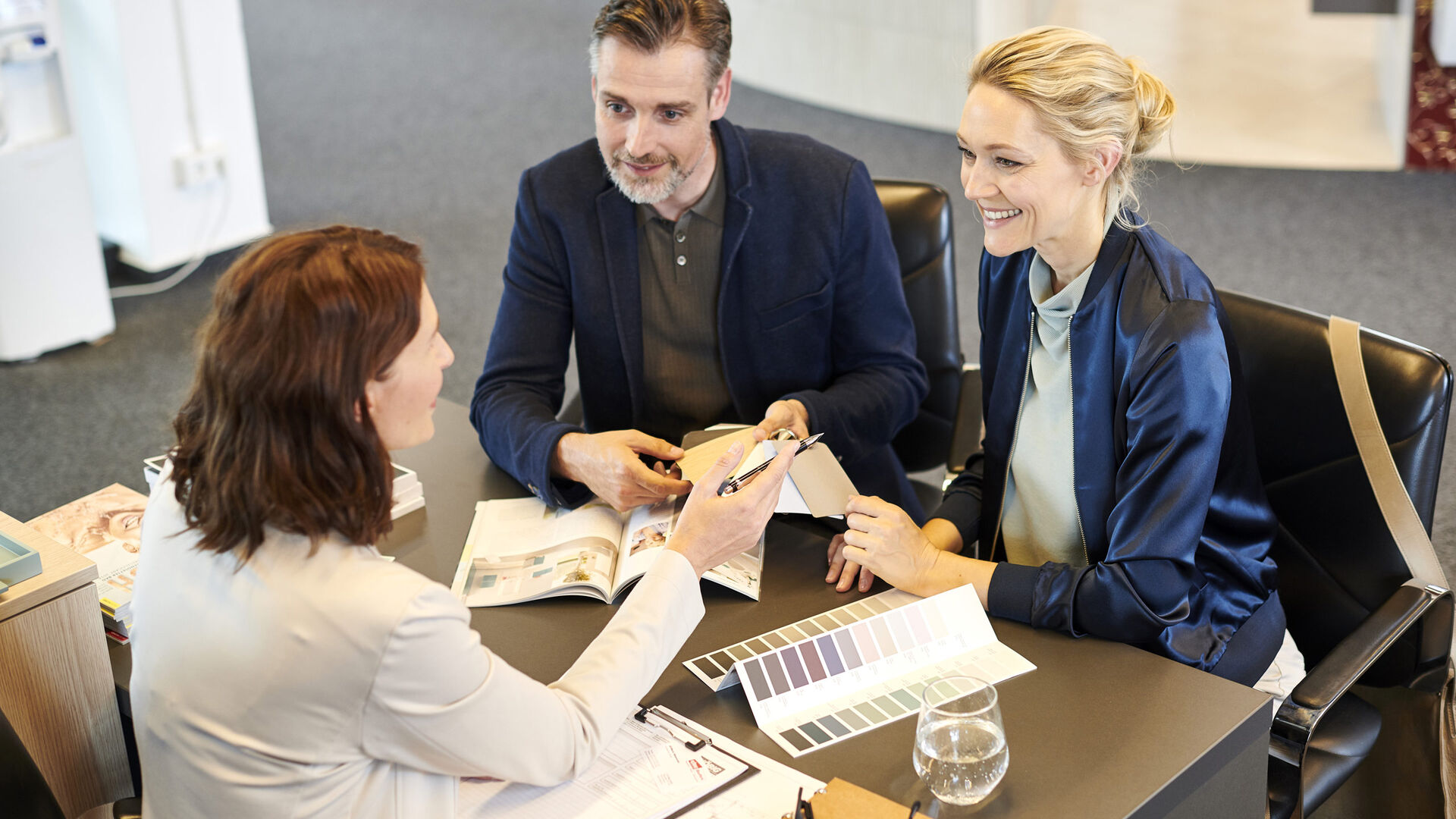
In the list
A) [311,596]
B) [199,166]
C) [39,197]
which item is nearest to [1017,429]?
[311,596]

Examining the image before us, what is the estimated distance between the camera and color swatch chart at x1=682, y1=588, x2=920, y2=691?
149 centimetres

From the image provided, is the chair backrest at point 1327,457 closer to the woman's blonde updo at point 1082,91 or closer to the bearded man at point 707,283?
the woman's blonde updo at point 1082,91

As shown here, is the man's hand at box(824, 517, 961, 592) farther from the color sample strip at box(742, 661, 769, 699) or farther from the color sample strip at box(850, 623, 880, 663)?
the color sample strip at box(742, 661, 769, 699)

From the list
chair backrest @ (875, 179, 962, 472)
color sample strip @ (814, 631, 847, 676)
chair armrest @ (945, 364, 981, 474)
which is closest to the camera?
color sample strip @ (814, 631, 847, 676)

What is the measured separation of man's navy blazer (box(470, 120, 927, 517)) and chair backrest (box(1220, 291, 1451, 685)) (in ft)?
1.88

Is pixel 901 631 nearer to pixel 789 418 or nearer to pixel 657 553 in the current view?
pixel 657 553

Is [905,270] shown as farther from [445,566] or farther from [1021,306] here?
[445,566]

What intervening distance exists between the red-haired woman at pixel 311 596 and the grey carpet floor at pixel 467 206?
1.81 metres

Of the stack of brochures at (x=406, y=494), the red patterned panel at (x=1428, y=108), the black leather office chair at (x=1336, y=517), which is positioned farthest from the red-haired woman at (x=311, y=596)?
the red patterned panel at (x=1428, y=108)

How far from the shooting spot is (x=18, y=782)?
1.38m

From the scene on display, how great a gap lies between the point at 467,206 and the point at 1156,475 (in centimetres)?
431

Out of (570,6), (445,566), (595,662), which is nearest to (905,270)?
(445,566)

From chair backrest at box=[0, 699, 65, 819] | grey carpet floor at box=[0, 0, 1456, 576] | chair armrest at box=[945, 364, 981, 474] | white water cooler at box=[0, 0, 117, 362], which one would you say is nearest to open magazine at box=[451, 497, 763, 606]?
chair backrest at box=[0, 699, 65, 819]

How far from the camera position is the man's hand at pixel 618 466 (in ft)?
5.83
